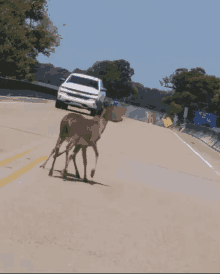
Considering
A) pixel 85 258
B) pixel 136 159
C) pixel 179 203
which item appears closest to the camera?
pixel 85 258

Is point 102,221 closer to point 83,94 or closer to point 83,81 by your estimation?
point 83,94

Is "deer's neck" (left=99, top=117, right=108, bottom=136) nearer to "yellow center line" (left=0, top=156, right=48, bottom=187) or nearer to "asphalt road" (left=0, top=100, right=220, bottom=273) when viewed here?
"asphalt road" (left=0, top=100, right=220, bottom=273)

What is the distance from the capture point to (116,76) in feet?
378

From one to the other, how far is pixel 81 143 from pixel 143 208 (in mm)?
1370

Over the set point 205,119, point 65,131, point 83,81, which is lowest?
point 205,119

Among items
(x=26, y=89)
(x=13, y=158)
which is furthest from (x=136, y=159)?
(x=26, y=89)

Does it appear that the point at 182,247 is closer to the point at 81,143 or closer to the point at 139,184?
the point at 81,143

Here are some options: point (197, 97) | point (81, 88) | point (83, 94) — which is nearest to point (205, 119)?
point (197, 97)

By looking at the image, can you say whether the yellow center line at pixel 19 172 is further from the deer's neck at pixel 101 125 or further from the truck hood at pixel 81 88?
the truck hood at pixel 81 88

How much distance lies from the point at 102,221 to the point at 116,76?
111 metres

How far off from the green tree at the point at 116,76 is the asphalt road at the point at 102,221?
106m

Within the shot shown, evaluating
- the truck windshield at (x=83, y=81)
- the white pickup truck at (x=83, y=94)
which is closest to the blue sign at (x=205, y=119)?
the truck windshield at (x=83, y=81)

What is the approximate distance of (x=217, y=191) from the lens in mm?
9148

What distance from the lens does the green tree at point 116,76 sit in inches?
4532
